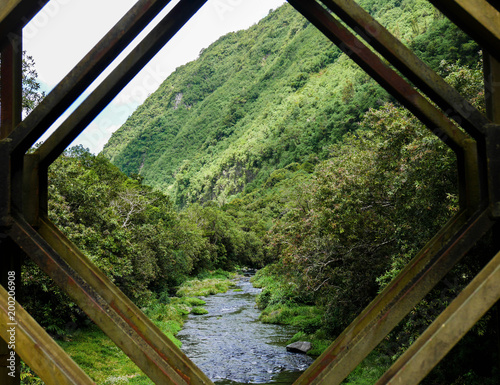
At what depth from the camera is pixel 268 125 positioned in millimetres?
144125

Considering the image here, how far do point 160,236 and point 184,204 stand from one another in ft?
421

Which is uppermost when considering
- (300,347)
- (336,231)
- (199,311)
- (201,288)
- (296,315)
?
(336,231)

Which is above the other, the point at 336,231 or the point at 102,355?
the point at 336,231

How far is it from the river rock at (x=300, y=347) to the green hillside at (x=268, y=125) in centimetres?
4222

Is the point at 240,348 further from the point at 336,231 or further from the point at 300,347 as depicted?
the point at 336,231

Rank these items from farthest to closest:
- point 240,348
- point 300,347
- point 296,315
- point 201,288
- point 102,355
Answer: point 201,288, point 296,315, point 240,348, point 300,347, point 102,355

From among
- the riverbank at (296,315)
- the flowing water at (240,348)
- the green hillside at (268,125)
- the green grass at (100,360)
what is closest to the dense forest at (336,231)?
the riverbank at (296,315)

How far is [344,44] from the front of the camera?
7.67 ft

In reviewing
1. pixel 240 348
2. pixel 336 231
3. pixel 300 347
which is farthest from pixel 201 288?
pixel 336 231

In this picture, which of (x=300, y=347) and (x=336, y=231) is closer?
(x=336, y=231)

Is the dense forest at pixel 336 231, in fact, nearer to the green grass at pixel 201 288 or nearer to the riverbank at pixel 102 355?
the riverbank at pixel 102 355

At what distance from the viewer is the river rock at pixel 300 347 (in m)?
15.5

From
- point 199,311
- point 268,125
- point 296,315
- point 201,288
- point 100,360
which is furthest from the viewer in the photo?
point 268,125

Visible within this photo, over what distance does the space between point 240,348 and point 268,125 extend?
131 m
